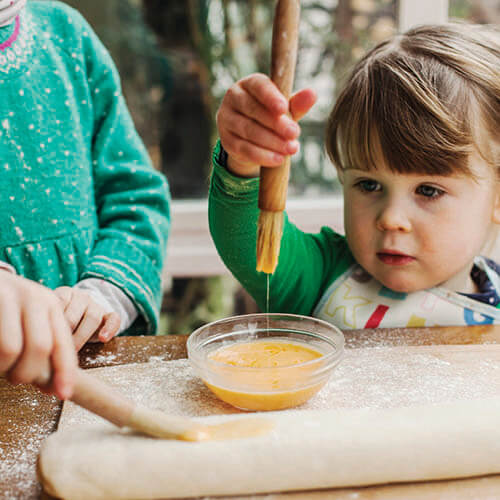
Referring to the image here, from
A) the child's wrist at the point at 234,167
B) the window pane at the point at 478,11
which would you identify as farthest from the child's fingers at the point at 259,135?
the window pane at the point at 478,11

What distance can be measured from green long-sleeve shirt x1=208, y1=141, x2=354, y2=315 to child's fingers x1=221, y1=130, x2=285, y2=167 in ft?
0.46

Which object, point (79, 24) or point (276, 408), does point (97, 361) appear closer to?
point (276, 408)

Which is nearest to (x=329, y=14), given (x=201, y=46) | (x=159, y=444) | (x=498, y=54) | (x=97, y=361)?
(x=201, y=46)

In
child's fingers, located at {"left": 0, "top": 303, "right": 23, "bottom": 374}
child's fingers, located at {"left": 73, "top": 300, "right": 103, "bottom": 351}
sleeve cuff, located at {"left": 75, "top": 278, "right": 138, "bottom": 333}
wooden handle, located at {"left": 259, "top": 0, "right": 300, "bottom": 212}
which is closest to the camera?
child's fingers, located at {"left": 0, "top": 303, "right": 23, "bottom": 374}

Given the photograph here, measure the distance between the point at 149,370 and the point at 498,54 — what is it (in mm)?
882

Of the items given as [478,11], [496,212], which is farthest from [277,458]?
[478,11]

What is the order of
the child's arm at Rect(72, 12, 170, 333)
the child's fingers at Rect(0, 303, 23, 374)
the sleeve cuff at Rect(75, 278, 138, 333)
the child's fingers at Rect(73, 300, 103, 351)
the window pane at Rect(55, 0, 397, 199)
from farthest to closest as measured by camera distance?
the window pane at Rect(55, 0, 397, 199), the child's arm at Rect(72, 12, 170, 333), the sleeve cuff at Rect(75, 278, 138, 333), the child's fingers at Rect(73, 300, 103, 351), the child's fingers at Rect(0, 303, 23, 374)

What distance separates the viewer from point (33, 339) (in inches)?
18.1

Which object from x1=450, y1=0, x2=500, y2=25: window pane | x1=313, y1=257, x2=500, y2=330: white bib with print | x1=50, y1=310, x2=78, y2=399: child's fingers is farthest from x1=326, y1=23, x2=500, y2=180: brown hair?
x1=450, y1=0, x2=500, y2=25: window pane

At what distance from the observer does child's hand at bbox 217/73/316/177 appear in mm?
654

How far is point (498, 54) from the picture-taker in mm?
1054

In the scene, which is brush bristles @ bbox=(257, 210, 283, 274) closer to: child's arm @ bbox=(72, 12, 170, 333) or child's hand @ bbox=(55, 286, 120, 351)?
child's hand @ bbox=(55, 286, 120, 351)

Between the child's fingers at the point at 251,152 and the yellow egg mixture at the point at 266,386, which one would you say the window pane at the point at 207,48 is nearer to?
the child's fingers at the point at 251,152

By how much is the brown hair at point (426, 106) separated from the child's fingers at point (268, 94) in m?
0.37
